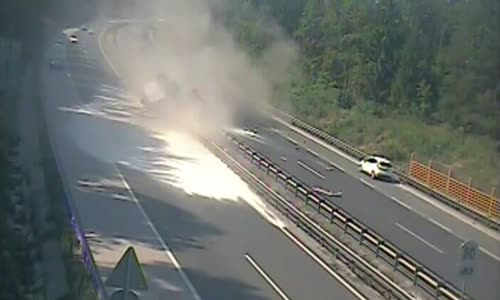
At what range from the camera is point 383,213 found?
16375mm

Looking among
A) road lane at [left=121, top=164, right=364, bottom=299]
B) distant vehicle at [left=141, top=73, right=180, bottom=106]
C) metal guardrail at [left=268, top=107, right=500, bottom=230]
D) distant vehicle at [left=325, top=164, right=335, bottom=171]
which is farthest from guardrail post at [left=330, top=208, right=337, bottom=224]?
distant vehicle at [left=141, top=73, right=180, bottom=106]

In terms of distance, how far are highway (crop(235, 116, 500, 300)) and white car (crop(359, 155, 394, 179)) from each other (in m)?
0.22

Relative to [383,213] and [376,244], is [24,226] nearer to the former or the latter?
[376,244]

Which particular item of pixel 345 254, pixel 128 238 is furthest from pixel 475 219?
pixel 128 238

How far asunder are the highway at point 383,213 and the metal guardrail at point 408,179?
1.71 ft

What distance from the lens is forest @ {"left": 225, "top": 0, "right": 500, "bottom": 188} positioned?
15.4 metres

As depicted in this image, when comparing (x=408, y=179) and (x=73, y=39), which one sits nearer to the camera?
(x=408, y=179)

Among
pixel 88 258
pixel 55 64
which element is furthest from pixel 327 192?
pixel 55 64

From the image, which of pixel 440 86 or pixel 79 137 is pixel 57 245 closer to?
pixel 79 137

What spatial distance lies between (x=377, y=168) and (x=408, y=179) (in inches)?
31.8

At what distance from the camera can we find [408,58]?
2448 centimetres

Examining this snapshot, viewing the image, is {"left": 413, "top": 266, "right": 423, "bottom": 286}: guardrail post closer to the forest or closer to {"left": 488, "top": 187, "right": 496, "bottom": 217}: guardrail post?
the forest

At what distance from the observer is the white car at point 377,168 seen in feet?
66.5

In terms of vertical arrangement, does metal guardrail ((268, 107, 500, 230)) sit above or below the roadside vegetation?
below
